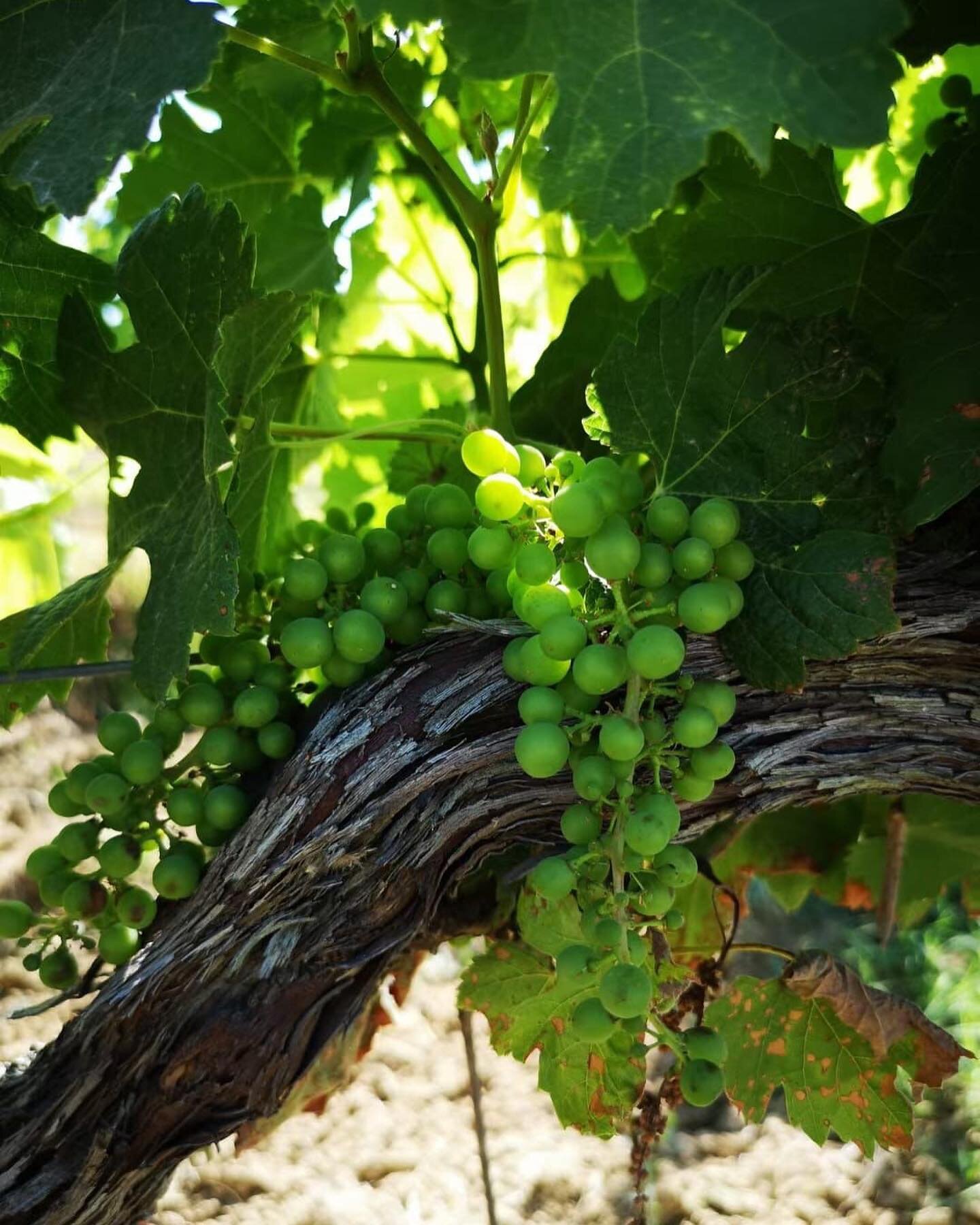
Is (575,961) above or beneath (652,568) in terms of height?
beneath

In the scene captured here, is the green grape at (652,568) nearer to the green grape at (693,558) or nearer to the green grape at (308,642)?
the green grape at (693,558)

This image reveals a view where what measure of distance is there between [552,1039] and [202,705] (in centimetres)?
46

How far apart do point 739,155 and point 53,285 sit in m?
0.61

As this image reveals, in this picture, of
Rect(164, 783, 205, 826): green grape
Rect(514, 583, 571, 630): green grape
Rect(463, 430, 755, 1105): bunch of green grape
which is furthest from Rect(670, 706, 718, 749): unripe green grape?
Rect(164, 783, 205, 826): green grape

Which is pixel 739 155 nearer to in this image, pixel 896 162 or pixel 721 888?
pixel 896 162

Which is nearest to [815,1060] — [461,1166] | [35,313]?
[35,313]

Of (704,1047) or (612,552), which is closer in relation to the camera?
(612,552)

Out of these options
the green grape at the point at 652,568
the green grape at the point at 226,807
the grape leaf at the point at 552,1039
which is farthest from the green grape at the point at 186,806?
the green grape at the point at 652,568

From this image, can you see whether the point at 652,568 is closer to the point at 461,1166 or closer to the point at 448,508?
the point at 448,508

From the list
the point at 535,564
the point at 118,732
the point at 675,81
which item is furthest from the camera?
the point at 118,732

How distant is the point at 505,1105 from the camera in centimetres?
252

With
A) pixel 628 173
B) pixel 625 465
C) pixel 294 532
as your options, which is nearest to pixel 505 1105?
pixel 294 532

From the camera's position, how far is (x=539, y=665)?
82 cm

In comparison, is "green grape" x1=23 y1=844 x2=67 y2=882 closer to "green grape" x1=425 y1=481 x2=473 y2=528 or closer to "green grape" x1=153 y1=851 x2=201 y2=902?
"green grape" x1=153 y1=851 x2=201 y2=902
